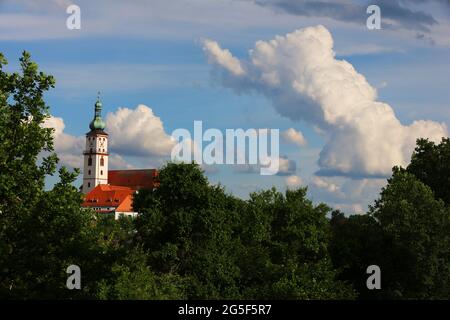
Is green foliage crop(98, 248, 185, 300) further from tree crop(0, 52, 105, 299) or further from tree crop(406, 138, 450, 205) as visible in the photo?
tree crop(406, 138, 450, 205)

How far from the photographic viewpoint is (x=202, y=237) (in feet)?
177

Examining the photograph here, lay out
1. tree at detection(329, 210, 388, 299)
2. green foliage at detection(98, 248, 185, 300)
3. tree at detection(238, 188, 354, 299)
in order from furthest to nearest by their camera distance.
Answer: tree at detection(329, 210, 388, 299) < tree at detection(238, 188, 354, 299) < green foliage at detection(98, 248, 185, 300)

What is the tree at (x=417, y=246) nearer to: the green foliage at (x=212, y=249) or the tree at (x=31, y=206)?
the green foliage at (x=212, y=249)

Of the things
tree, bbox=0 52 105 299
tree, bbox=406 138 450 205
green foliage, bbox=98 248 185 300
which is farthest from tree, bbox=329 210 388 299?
tree, bbox=0 52 105 299

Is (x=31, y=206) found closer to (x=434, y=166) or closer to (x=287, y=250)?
(x=287, y=250)

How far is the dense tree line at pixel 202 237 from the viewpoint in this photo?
33.7 meters

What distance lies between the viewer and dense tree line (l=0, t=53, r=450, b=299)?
111 feet

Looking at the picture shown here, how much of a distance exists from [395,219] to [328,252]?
6619 millimetres

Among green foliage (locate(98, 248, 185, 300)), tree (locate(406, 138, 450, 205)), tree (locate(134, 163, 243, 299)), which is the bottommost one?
green foliage (locate(98, 248, 185, 300))

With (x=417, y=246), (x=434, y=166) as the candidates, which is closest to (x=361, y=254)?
(x=417, y=246)

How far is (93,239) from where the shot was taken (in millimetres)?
38594

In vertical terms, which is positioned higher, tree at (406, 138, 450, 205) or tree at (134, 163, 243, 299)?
tree at (406, 138, 450, 205)

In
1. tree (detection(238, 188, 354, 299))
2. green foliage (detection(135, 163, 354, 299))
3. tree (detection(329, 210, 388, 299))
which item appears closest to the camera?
green foliage (detection(135, 163, 354, 299))

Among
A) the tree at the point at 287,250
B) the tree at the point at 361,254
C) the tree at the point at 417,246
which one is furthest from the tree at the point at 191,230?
the tree at the point at 417,246
